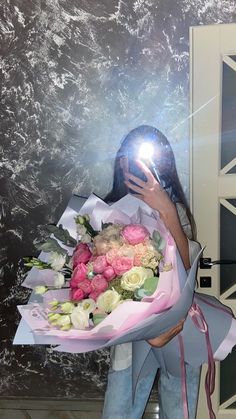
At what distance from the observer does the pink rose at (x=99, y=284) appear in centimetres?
143

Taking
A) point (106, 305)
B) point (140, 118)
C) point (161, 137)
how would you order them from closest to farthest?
point (106, 305), point (161, 137), point (140, 118)

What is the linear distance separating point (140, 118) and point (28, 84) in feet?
1.97

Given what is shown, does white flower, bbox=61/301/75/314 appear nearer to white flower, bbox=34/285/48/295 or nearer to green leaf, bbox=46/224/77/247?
white flower, bbox=34/285/48/295

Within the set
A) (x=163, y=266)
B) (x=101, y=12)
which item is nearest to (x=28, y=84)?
(x=101, y=12)

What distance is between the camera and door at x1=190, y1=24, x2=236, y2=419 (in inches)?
96.1

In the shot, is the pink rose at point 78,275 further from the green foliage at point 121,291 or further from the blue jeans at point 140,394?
the blue jeans at point 140,394

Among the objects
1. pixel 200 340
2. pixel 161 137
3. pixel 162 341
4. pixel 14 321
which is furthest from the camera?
pixel 14 321

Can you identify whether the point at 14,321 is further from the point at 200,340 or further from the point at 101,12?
the point at 101,12

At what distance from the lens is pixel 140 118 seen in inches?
101

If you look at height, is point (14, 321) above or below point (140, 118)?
below

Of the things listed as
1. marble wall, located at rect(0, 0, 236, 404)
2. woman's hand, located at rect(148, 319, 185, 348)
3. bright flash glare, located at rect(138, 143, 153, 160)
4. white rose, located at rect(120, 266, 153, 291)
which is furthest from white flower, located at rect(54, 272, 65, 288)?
marble wall, located at rect(0, 0, 236, 404)

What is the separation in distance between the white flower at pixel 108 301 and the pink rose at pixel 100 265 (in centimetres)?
7

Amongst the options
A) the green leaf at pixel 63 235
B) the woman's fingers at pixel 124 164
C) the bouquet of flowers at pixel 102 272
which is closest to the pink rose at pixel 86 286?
the bouquet of flowers at pixel 102 272

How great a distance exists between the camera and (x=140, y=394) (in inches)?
73.5
